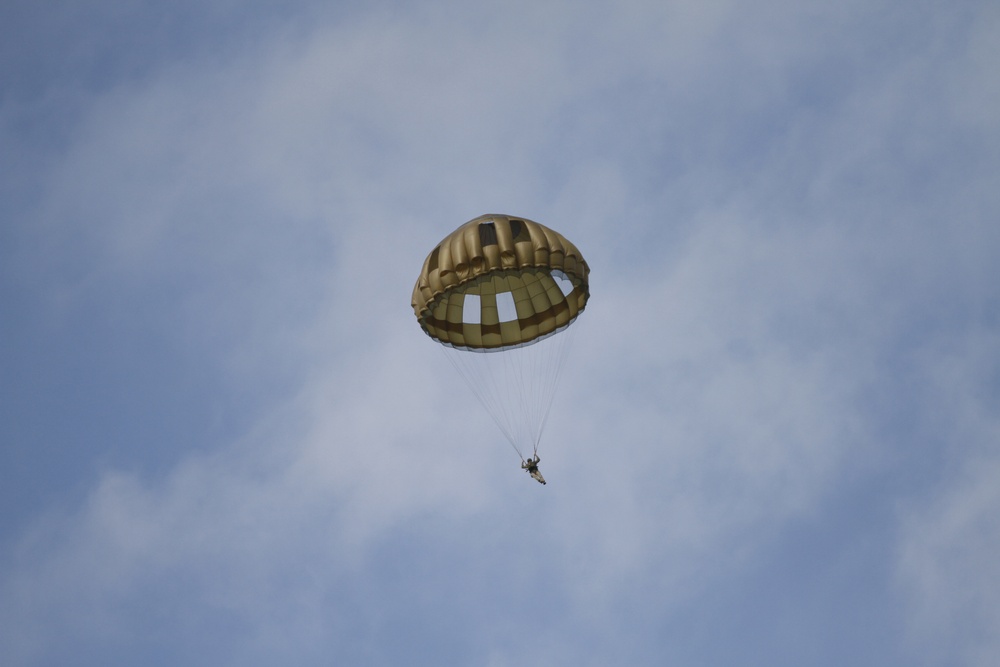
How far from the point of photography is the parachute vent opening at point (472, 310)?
1803 inches

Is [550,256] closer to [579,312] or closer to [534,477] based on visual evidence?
[579,312]

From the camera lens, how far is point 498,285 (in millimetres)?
46031

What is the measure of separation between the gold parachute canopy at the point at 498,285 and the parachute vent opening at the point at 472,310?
0.12ft

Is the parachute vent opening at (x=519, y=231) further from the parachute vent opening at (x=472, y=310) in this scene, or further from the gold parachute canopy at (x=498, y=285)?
the parachute vent opening at (x=472, y=310)

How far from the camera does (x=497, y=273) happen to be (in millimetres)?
42156

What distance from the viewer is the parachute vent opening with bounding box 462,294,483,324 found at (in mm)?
45800

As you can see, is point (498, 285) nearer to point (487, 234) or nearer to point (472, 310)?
point (472, 310)

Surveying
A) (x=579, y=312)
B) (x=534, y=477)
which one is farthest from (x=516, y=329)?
(x=534, y=477)

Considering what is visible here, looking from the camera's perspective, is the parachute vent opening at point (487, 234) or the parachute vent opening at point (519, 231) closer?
the parachute vent opening at point (487, 234)

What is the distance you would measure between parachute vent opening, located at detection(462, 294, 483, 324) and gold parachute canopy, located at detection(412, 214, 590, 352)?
1.4 inches

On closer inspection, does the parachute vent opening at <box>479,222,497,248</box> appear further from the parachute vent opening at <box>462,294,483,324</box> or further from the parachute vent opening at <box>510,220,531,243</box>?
the parachute vent opening at <box>462,294,483,324</box>

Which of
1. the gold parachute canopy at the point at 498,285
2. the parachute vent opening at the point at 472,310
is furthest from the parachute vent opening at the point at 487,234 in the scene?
the parachute vent opening at the point at 472,310

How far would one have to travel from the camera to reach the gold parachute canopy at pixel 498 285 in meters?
42.3

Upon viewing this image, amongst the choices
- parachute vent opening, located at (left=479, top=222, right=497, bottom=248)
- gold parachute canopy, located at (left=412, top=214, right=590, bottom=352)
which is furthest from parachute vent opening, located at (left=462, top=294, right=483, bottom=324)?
parachute vent opening, located at (left=479, top=222, right=497, bottom=248)
